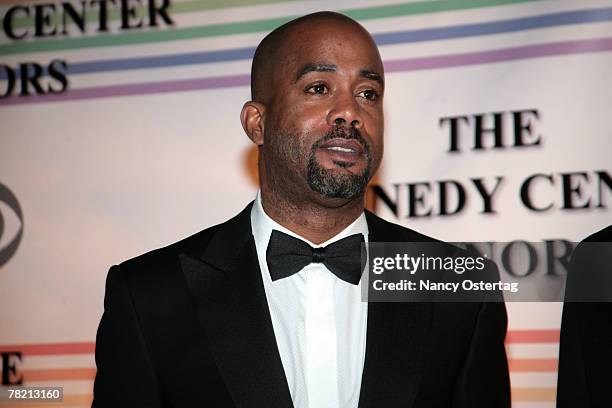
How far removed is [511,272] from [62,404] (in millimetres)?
1396

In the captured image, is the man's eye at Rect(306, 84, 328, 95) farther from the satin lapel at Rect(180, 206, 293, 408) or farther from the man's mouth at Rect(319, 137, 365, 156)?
the satin lapel at Rect(180, 206, 293, 408)

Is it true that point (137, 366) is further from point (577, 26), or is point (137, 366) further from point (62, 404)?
point (577, 26)

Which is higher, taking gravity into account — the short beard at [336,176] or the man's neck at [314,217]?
the short beard at [336,176]

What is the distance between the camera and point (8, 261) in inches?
123

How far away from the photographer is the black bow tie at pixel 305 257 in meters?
2.19

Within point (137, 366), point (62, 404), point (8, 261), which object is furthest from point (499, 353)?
point (8, 261)

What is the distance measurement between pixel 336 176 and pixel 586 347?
2.08 feet

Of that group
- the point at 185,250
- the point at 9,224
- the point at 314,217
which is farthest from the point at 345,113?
the point at 9,224

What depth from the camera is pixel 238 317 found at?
211cm

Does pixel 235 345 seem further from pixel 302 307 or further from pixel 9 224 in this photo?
pixel 9 224

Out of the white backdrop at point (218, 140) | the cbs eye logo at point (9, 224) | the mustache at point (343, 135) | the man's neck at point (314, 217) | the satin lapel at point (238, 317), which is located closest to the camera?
the satin lapel at point (238, 317)

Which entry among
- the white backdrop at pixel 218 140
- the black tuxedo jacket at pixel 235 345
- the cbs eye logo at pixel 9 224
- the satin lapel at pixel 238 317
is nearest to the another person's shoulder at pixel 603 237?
the black tuxedo jacket at pixel 235 345

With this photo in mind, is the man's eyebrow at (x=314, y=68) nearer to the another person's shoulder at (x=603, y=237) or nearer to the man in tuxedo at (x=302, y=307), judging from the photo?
the man in tuxedo at (x=302, y=307)

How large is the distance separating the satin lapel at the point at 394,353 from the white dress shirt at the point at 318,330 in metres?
0.05
